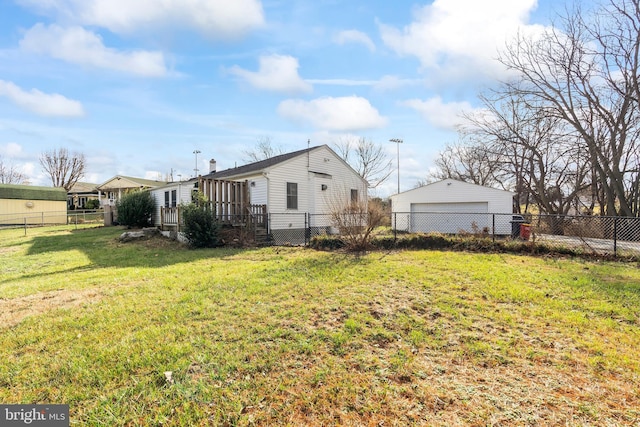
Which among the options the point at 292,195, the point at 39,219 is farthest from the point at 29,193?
the point at 292,195

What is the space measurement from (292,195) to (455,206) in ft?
33.7

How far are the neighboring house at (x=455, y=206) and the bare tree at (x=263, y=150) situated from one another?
19.8 metres

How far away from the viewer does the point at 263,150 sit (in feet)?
115

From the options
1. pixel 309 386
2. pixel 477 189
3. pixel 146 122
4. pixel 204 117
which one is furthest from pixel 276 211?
pixel 477 189

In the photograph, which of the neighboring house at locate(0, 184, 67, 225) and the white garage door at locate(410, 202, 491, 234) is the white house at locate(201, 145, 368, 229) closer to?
the white garage door at locate(410, 202, 491, 234)

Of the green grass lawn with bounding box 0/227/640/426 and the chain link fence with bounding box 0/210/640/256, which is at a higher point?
the chain link fence with bounding box 0/210/640/256

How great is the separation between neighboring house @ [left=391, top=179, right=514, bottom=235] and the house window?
5503mm

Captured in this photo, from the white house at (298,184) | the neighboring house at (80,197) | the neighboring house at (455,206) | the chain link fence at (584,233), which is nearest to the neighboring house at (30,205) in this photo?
the neighboring house at (80,197)

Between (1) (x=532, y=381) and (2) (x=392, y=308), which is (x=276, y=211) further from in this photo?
(1) (x=532, y=381)

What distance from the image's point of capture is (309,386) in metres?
2.44

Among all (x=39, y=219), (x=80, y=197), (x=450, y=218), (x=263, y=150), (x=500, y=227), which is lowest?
(x=500, y=227)

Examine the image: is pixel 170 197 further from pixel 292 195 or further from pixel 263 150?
pixel 263 150
